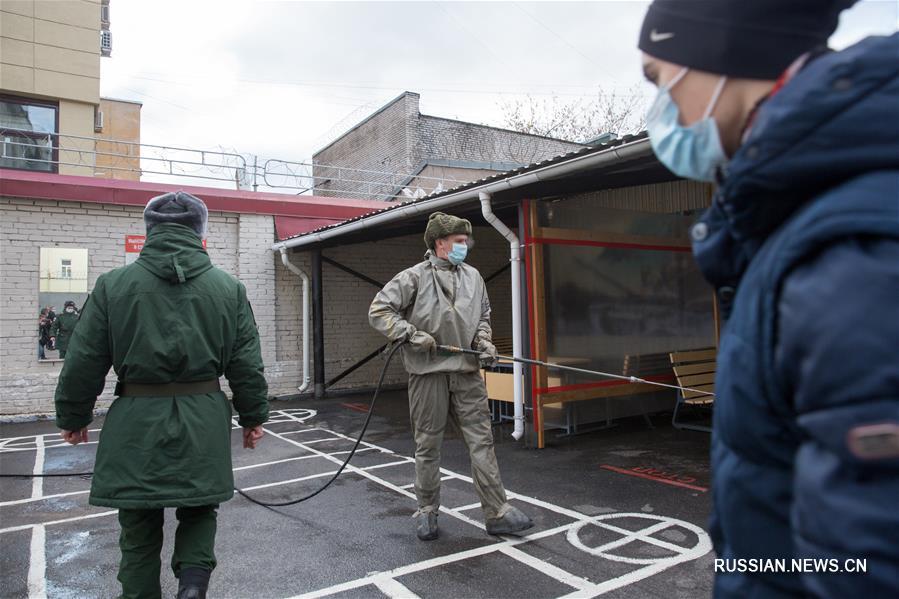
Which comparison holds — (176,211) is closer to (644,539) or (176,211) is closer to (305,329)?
(644,539)

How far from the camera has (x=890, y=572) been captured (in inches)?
27.1

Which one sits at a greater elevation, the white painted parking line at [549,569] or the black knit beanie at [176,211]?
the black knit beanie at [176,211]

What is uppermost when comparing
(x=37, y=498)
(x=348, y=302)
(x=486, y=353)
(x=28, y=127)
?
(x=28, y=127)

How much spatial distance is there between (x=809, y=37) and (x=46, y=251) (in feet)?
35.2

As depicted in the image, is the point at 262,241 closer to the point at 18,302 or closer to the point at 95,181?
the point at 95,181

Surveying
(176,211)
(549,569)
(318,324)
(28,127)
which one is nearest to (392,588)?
(549,569)

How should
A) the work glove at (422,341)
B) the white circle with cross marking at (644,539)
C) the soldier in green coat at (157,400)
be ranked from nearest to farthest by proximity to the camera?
the soldier in green coat at (157,400), the white circle with cross marking at (644,539), the work glove at (422,341)

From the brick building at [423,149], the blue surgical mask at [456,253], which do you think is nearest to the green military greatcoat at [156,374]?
the blue surgical mask at [456,253]

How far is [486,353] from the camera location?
4.02 meters

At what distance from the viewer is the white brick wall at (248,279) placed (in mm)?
9102

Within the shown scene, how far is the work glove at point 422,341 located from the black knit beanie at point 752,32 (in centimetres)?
294

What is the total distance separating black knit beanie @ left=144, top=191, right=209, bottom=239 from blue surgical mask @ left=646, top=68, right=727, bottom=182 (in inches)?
90.8

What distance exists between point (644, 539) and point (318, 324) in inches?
311

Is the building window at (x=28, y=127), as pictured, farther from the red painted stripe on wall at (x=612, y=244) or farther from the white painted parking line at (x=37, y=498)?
the red painted stripe on wall at (x=612, y=244)
